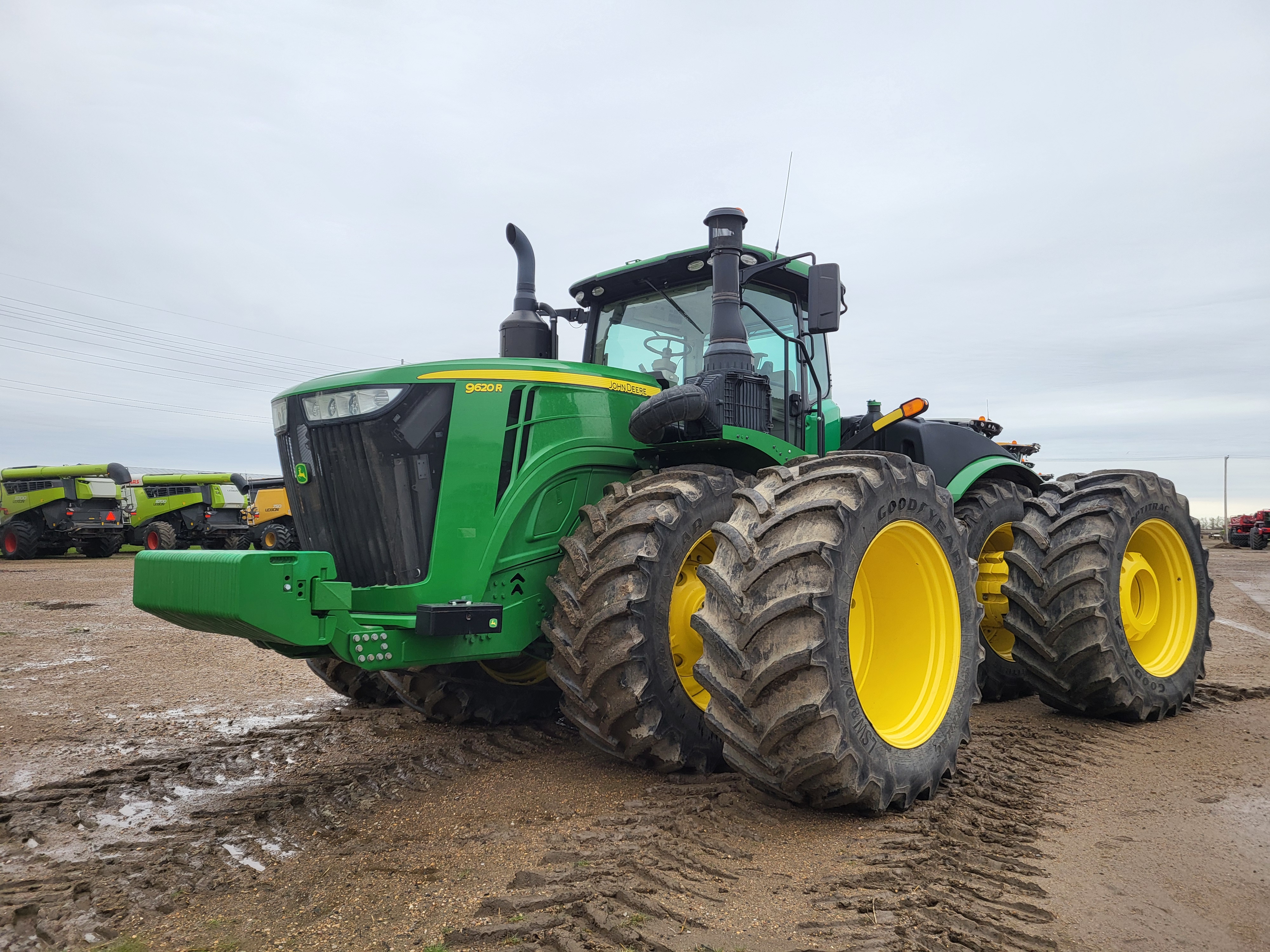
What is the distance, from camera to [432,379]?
4.05 meters

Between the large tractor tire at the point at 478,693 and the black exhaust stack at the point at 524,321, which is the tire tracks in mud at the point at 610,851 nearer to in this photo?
Answer: the large tractor tire at the point at 478,693

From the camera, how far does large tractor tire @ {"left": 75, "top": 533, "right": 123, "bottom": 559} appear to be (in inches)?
998

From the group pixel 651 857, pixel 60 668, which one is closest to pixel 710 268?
pixel 651 857

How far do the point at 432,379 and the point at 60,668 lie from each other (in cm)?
609

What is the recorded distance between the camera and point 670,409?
433 cm

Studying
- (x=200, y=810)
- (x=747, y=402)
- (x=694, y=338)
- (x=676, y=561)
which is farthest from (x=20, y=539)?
(x=676, y=561)

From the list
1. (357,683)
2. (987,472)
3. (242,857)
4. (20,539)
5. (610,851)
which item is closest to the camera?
(610,851)

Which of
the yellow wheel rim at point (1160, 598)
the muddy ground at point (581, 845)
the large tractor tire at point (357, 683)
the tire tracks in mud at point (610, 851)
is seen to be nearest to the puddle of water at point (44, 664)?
the muddy ground at point (581, 845)

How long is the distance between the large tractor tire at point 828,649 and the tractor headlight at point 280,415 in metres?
2.27

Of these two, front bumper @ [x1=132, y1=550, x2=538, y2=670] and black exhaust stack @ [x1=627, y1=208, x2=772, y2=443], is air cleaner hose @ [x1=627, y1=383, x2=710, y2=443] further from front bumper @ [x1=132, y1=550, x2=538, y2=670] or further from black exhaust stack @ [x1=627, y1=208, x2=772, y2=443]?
front bumper @ [x1=132, y1=550, x2=538, y2=670]

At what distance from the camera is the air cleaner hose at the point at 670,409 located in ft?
14.2

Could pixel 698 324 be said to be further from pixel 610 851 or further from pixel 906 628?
pixel 610 851

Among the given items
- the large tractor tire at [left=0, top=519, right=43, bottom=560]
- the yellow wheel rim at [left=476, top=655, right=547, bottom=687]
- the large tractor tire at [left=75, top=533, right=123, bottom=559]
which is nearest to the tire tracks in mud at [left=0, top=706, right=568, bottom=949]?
the yellow wheel rim at [left=476, top=655, right=547, bottom=687]

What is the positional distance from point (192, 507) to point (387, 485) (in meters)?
25.0
